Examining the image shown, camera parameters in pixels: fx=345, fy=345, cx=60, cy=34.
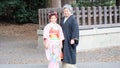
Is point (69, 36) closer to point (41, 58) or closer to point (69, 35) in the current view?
point (69, 35)

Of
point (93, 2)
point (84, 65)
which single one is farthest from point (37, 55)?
point (93, 2)

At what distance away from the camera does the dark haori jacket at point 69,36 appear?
770 centimetres

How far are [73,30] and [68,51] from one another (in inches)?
19.4

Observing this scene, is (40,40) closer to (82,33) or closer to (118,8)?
(82,33)

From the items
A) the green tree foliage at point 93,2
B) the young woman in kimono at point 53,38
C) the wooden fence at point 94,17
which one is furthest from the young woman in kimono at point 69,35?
the green tree foliage at point 93,2

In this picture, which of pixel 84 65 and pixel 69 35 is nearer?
pixel 69 35

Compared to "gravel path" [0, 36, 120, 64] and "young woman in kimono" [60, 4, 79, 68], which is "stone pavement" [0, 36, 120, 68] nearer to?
"gravel path" [0, 36, 120, 64]

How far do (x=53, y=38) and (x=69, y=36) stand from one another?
364mm

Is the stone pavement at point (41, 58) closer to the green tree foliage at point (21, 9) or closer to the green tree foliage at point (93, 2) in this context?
the green tree foliage at point (21, 9)

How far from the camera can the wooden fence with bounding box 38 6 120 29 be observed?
1291 centimetres

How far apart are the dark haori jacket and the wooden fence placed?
4.92 meters

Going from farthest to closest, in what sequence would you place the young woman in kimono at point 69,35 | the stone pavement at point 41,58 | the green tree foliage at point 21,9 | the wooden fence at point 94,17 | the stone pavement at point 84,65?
the green tree foliage at point 21,9 → the wooden fence at point 94,17 → the stone pavement at point 41,58 → the stone pavement at point 84,65 → the young woman in kimono at point 69,35

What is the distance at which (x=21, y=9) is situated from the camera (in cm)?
2348

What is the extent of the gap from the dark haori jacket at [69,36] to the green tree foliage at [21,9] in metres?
15.7
